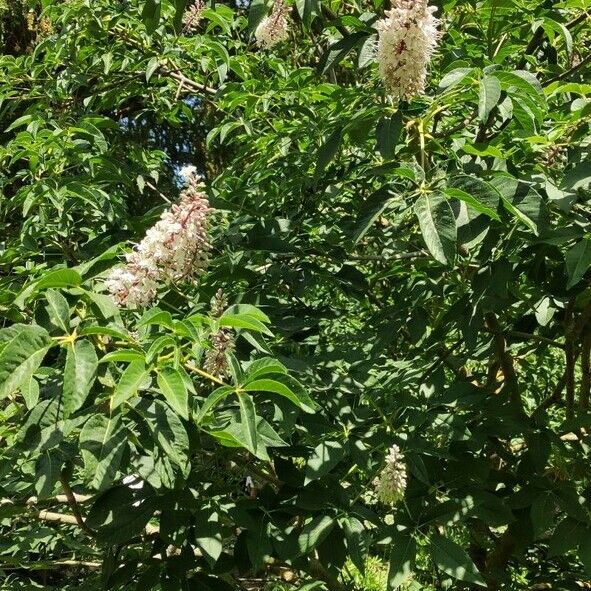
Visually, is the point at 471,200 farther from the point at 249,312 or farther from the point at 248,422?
the point at 248,422

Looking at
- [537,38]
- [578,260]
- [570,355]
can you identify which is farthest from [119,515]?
[537,38]

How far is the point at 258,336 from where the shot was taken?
1465mm

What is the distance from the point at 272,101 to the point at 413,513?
1.42 meters

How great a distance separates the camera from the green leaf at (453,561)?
5.28 feet

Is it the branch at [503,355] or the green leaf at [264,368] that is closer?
the green leaf at [264,368]

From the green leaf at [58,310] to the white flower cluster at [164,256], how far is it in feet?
0.59

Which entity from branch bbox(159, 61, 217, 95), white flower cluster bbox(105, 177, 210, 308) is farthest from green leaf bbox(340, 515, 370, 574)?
branch bbox(159, 61, 217, 95)

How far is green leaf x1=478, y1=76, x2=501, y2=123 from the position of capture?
4.64 feet

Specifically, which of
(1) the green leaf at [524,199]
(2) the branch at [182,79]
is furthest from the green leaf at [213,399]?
(2) the branch at [182,79]

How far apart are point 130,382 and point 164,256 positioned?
35cm

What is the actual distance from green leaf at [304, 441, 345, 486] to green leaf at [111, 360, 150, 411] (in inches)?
21.8

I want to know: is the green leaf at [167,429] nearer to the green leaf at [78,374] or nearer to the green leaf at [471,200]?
the green leaf at [78,374]

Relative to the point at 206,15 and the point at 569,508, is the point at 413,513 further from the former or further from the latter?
the point at 206,15

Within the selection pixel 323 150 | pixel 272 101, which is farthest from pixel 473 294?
pixel 272 101
